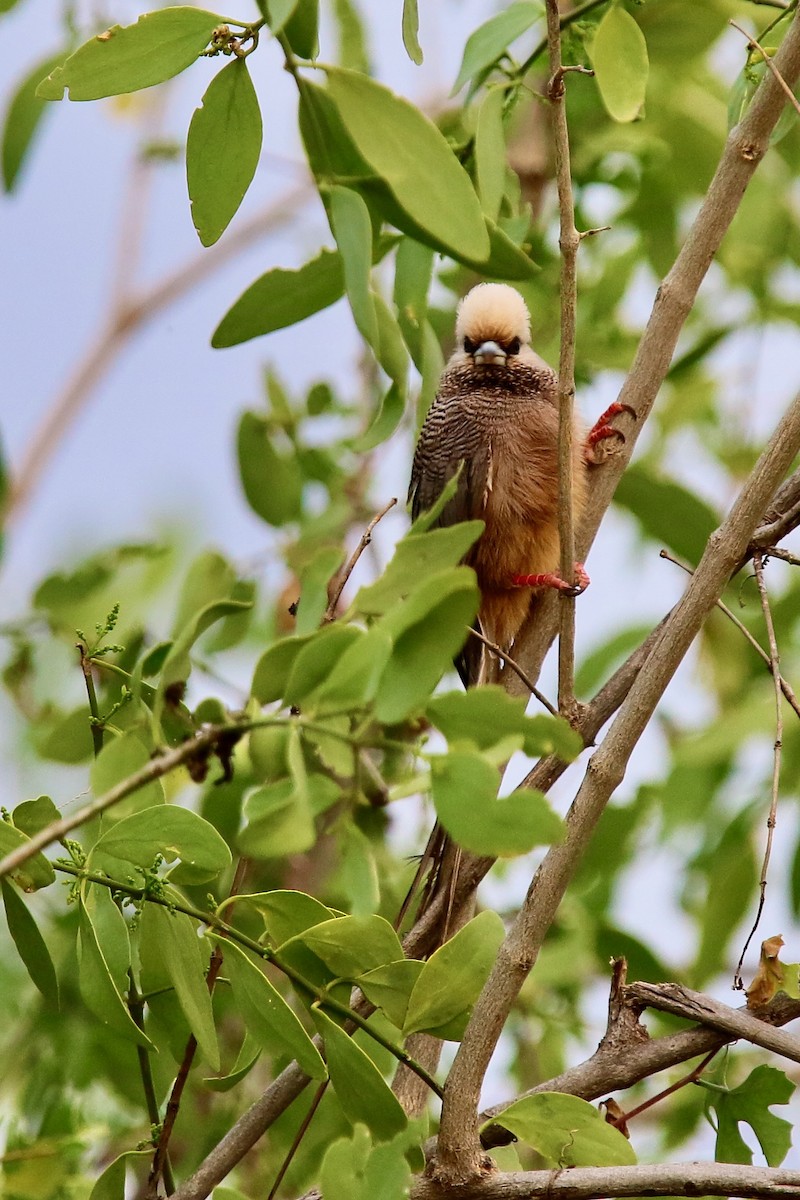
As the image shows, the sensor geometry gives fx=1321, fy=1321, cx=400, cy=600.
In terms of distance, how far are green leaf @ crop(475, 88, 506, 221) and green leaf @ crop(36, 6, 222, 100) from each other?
368 millimetres

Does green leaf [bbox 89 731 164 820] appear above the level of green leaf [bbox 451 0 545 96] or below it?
below

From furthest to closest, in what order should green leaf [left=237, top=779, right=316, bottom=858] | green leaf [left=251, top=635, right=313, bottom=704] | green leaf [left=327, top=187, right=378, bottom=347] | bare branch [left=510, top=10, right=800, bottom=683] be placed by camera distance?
bare branch [left=510, top=10, right=800, bottom=683] → green leaf [left=327, top=187, right=378, bottom=347] → green leaf [left=251, top=635, right=313, bottom=704] → green leaf [left=237, top=779, right=316, bottom=858]

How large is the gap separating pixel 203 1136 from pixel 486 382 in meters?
1.31

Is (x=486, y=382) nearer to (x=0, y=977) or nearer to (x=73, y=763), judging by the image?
(x=73, y=763)

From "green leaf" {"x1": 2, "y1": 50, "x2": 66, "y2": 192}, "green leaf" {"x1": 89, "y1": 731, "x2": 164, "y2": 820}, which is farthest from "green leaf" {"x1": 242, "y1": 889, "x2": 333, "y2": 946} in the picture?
"green leaf" {"x1": 2, "y1": 50, "x2": 66, "y2": 192}

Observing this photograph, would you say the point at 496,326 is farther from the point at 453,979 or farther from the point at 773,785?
the point at 453,979

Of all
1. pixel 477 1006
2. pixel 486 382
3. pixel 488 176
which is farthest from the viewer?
pixel 486 382

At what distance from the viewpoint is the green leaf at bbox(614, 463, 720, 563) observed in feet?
7.06

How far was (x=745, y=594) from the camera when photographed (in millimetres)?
2342

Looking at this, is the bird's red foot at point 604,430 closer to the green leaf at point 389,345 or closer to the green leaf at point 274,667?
the green leaf at point 389,345

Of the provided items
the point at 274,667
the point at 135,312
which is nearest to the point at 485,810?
the point at 274,667

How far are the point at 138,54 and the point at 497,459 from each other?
119 cm

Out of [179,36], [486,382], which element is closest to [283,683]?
[179,36]

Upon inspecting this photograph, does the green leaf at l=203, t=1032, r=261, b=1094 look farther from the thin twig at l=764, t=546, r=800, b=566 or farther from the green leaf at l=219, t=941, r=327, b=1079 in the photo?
the thin twig at l=764, t=546, r=800, b=566
